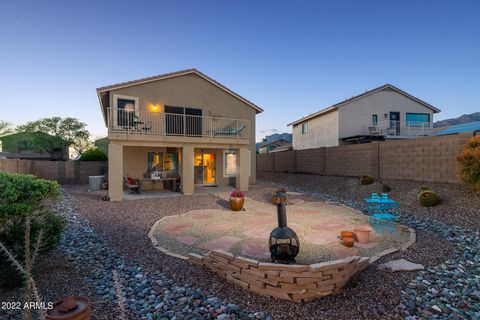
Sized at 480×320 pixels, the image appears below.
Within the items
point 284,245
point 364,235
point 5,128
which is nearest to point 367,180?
point 364,235

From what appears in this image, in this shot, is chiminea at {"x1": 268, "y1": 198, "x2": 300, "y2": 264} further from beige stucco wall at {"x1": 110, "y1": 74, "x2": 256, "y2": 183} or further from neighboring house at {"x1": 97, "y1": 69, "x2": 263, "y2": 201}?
beige stucco wall at {"x1": 110, "y1": 74, "x2": 256, "y2": 183}

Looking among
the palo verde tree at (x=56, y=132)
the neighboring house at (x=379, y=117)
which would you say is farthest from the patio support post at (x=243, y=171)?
the palo verde tree at (x=56, y=132)

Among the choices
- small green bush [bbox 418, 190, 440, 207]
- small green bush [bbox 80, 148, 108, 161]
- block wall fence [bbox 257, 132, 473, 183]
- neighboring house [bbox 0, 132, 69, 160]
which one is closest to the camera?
small green bush [bbox 418, 190, 440, 207]

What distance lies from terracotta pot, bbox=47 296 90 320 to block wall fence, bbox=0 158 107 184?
1810cm

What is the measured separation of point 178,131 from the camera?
13.7 meters

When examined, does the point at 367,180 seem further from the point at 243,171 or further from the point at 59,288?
the point at 59,288

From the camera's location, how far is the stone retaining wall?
3180 millimetres

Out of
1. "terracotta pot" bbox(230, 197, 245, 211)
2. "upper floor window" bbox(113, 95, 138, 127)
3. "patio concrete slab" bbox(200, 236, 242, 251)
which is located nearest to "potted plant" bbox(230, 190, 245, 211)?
"terracotta pot" bbox(230, 197, 245, 211)

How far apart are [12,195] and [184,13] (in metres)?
11.0


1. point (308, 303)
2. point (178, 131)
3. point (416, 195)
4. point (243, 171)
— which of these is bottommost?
point (308, 303)

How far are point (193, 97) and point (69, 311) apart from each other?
13519mm

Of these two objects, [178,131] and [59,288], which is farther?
[178,131]

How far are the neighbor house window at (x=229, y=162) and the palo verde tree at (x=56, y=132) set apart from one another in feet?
64.8

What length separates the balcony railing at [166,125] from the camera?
11.4 meters
